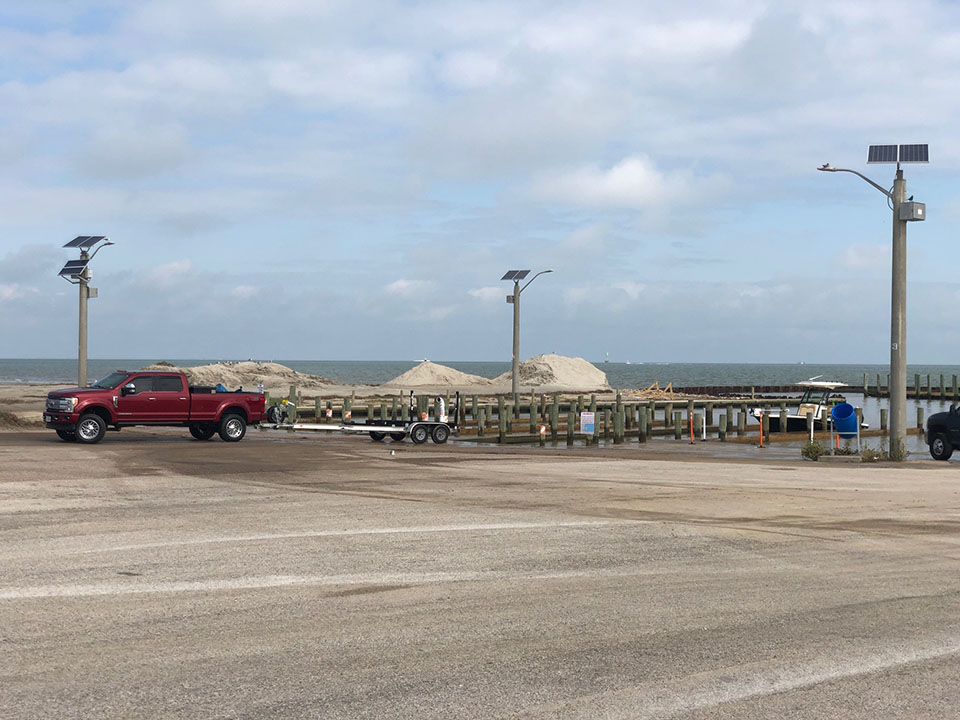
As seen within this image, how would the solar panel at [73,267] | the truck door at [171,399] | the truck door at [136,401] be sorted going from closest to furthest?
the truck door at [136,401], the truck door at [171,399], the solar panel at [73,267]

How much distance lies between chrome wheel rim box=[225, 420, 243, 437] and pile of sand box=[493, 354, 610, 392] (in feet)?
193

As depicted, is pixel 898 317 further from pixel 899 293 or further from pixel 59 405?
pixel 59 405

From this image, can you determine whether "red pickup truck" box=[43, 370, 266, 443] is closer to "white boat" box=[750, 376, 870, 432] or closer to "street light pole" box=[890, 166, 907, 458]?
"street light pole" box=[890, 166, 907, 458]

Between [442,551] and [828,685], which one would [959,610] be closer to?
[828,685]

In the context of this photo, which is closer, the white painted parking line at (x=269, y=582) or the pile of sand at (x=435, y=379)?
the white painted parking line at (x=269, y=582)

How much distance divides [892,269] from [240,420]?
17696 millimetres

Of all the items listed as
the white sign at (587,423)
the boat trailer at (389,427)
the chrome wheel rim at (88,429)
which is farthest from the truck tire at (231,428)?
the white sign at (587,423)

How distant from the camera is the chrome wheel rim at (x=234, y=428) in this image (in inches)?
1150

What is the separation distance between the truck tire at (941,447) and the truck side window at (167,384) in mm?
20100

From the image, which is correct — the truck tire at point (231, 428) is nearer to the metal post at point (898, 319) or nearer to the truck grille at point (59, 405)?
the truck grille at point (59, 405)

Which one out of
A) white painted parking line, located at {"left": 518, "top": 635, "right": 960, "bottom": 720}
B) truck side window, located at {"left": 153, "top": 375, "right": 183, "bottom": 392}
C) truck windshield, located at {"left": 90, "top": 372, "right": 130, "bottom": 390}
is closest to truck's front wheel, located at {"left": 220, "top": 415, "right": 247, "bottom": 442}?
truck side window, located at {"left": 153, "top": 375, "right": 183, "bottom": 392}

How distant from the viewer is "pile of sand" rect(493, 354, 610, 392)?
9075 cm

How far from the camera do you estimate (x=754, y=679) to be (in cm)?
656

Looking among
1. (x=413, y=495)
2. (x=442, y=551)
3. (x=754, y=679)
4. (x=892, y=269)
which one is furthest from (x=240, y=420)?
(x=754, y=679)
